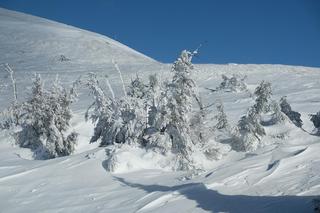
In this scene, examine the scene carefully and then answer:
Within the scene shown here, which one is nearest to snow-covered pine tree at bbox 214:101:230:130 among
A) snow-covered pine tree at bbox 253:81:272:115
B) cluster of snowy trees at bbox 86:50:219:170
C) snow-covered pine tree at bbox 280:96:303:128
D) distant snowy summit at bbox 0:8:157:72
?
cluster of snowy trees at bbox 86:50:219:170

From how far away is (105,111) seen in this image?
15.9 m

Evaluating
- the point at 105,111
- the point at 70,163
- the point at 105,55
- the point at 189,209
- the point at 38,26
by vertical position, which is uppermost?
the point at 38,26

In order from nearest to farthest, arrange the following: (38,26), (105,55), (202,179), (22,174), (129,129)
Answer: (202,179) → (22,174) → (129,129) → (105,55) → (38,26)

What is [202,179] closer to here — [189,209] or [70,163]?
[189,209]

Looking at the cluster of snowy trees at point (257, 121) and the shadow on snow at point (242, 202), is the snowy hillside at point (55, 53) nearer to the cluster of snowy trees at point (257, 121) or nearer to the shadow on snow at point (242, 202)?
the cluster of snowy trees at point (257, 121)

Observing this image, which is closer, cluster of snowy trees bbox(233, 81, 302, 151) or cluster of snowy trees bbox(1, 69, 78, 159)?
cluster of snowy trees bbox(233, 81, 302, 151)

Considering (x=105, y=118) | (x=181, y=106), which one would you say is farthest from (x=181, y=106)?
(x=105, y=118)

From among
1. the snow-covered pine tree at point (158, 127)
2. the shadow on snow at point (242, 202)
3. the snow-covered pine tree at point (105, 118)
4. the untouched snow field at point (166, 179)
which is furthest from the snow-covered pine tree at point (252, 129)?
Answer: the snow-covered pine tree at point (105, 118)

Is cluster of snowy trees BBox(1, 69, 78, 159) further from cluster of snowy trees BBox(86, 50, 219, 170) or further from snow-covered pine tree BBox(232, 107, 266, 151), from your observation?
snow-covered pine tree BBox(232, 107, 266, 151)

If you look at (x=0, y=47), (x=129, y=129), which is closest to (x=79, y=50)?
(x=0, y=47)

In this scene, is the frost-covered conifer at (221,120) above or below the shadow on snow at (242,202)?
above

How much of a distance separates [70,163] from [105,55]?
120 ft

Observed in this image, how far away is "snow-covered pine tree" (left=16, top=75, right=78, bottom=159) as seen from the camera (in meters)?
16.2

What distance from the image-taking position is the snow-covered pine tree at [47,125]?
16.2 m
